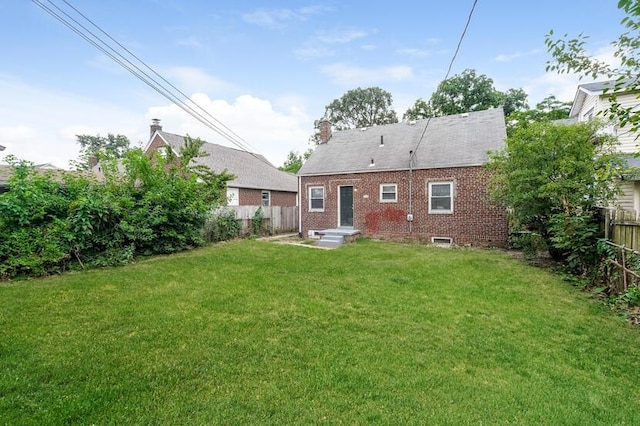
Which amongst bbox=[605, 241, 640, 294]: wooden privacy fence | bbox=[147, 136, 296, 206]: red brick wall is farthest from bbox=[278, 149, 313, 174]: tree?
bbox=[605, 241, 640, 294]: wooden privacy fence

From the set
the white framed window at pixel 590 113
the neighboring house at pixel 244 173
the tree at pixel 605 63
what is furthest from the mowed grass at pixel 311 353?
the neighboring house at pixel 244 173

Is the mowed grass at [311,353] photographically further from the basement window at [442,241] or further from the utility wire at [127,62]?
the utility wire at [127,62]

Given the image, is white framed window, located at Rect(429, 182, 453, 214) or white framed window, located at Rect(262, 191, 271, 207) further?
white framed window, located at Rect(262, 191, 271, 207)

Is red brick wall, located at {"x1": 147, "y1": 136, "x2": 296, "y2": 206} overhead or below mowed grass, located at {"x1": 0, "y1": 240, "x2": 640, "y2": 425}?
overhead

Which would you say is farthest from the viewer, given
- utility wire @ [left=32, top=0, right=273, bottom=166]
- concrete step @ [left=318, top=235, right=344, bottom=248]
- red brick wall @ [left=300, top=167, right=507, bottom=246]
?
concrete step @ [left=318, top=235, right=344, bottom=248]

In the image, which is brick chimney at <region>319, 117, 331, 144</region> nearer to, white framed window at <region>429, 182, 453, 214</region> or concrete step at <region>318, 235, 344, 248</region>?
concrete step at <region>318, 235, 344, 248</region>

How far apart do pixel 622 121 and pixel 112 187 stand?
1062 cm

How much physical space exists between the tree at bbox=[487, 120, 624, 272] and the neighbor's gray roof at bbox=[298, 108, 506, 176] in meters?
3.46

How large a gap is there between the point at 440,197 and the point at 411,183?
4.07ft

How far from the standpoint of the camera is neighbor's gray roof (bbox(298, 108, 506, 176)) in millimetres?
11836

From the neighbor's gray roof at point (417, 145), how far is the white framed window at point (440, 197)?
2.50 feet

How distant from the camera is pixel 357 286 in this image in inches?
241

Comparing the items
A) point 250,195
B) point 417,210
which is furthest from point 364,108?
point 417,210

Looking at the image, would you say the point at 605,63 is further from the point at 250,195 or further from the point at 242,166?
the point at 242,166
